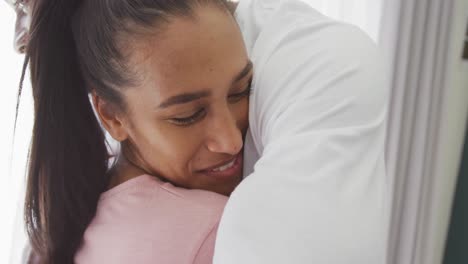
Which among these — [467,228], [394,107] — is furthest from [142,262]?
[467,228]

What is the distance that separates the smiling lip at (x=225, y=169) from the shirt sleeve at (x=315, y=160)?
0.10 m

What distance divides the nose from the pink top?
71mm

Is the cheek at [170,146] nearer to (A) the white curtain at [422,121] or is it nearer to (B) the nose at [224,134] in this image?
(B) the nose at [224,134]

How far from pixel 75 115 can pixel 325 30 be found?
1.48 ft

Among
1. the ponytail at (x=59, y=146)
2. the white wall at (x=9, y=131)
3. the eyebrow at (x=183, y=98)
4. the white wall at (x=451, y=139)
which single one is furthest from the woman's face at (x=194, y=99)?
the white wall at (x=451, y=139)

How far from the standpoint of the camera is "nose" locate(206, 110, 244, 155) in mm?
670

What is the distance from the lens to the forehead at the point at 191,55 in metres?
0.63

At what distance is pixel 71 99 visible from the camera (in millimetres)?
800

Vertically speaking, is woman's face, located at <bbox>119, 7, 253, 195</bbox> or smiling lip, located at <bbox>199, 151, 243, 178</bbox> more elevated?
woman's face, located at <bbox>119, 7, 253, 195</bbox>

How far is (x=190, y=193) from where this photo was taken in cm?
66

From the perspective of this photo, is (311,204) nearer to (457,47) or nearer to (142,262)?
(142,262)

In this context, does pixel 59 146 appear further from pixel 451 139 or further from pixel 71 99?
pixel 451 139

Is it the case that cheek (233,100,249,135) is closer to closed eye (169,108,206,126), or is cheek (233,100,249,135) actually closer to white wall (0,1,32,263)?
closed eye (169,108,206,126)

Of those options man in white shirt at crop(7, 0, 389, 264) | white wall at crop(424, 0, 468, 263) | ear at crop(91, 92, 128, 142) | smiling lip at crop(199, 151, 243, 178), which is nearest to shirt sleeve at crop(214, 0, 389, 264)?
man in white shirt at crop(7, 0, 389, 264)
